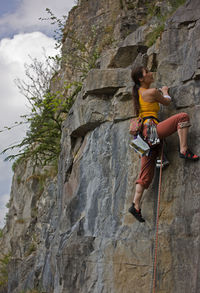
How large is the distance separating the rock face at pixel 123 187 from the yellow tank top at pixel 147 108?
36 cm

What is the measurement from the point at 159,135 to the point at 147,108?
557 mm

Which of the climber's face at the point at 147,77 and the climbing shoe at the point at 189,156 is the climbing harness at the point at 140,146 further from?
the climber's face at the point at 147,77

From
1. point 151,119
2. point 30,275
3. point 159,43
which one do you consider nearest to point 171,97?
point 151,119

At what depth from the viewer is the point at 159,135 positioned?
6527 millimetres

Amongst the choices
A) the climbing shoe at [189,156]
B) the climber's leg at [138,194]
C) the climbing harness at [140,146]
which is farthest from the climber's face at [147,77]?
the climber's leg at [138,194]

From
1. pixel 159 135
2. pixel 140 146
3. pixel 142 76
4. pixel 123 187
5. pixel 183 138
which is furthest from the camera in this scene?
pixel 123 187

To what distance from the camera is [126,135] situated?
24.7 ft

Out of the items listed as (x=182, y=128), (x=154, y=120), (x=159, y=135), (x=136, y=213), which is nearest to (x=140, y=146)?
(x=159, y=135)

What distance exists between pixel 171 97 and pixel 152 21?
351cm

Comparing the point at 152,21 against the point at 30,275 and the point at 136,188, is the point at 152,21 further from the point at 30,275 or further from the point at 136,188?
the point at 30,275

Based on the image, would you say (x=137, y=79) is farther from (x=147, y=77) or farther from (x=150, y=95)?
(x=150, y=95)

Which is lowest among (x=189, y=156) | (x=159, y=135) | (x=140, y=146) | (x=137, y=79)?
(x=189, y=156)

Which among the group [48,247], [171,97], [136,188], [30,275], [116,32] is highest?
[116,32]

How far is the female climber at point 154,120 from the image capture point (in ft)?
20.6
